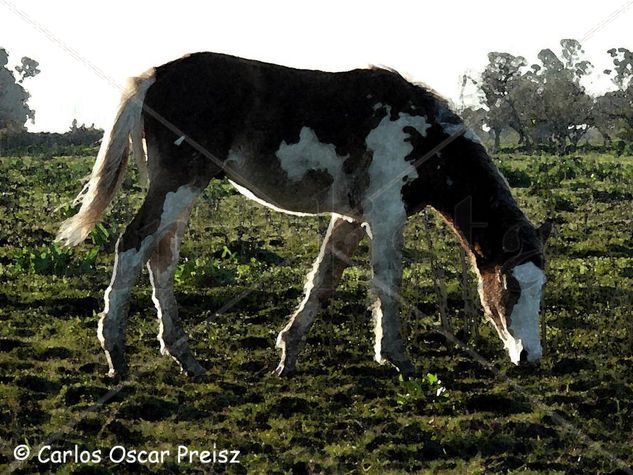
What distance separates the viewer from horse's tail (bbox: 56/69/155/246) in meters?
6.88

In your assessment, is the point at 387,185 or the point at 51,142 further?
the point at 51,142

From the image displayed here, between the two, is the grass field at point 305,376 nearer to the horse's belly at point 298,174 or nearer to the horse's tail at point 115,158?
the horse's tail at point 115,158

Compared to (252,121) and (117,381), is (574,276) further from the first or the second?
(117,381)

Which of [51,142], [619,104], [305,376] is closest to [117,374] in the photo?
[305,376]

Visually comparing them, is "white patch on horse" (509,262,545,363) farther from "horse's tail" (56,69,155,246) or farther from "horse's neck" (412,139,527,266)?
"horse's tail" (56,69,155,246)

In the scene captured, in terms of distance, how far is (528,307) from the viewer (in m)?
6.52

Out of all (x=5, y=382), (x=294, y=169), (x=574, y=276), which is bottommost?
(x=5, y=382)

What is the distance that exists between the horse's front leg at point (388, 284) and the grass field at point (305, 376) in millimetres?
182

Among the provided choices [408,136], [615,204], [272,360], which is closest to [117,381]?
[272,360]

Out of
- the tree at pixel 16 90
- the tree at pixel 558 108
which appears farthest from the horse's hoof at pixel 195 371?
the tree at pixel 16 90

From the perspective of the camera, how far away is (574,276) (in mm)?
10391

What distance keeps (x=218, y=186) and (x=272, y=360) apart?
10.4m

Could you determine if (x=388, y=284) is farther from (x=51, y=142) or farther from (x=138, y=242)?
(x=51, y=142)

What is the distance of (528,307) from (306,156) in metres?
2.02
